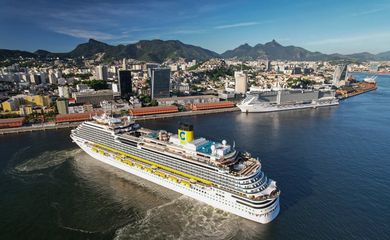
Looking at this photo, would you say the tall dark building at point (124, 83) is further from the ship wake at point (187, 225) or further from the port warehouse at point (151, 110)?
the ship wake at point (187, 225)

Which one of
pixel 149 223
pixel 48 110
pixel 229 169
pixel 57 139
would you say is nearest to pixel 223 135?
pixel 229 169

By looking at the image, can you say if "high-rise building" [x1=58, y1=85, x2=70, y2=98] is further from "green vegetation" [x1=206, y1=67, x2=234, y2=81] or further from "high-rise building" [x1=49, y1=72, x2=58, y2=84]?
"green vegetation" [x1=206, y1=67, x2=234, y2=81]

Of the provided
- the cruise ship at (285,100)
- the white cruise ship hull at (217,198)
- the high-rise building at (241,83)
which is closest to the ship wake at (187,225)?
the white cruise ship hull at (217,198)

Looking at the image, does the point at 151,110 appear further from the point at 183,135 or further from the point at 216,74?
the point at 216,74

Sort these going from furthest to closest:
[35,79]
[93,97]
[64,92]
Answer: [35,79] < [64,92] < [93,97]

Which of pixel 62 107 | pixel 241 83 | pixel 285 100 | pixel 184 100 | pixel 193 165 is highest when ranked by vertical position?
pixel 241 83

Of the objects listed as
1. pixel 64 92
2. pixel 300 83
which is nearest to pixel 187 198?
pixel 64 92
